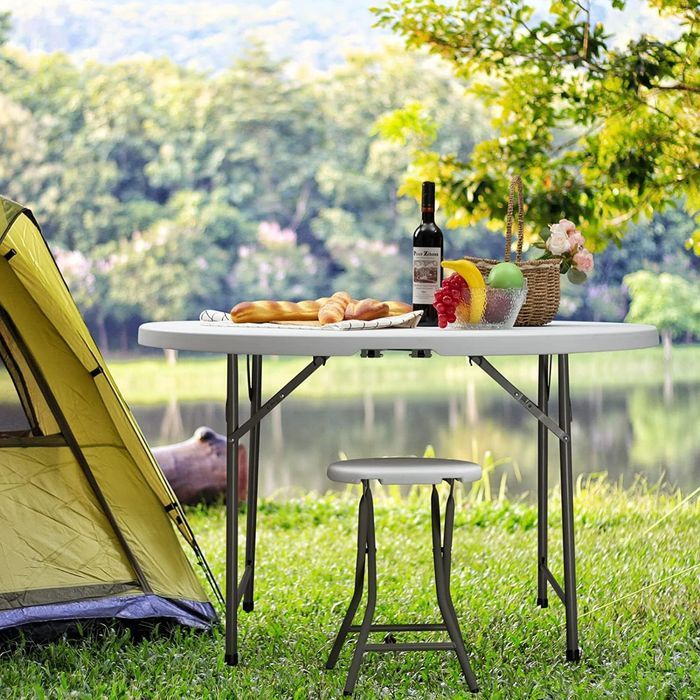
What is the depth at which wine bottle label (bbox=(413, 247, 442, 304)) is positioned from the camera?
3.14 meters

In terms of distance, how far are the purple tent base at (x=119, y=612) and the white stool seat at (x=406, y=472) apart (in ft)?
2.68

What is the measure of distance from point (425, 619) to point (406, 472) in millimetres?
1112

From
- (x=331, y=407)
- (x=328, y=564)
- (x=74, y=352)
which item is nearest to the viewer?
(x=74, y=352)

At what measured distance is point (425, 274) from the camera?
318 centimetres

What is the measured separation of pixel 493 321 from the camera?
9.73 ft

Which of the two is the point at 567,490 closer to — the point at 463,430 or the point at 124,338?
the point at 463,430

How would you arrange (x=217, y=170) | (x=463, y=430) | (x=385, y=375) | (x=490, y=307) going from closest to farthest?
1. (x=490, y=307)
2. (x=463, y=430)
3. (x=217, y=170)
4. (x=385, y=375)

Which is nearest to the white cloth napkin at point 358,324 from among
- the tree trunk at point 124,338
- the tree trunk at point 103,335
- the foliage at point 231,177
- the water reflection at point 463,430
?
the water reflection at point 463,430

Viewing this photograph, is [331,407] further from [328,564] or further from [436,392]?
[328,564]

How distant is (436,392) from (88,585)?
13.9 metres

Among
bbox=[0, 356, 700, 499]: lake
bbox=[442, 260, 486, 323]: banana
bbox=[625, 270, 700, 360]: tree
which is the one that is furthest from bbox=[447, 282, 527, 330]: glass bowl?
bbox=[625, 270, 700, 360]: tree

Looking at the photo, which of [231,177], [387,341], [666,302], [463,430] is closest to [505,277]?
[387,341]

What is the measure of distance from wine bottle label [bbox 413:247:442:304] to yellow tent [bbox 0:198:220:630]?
0.87 metres

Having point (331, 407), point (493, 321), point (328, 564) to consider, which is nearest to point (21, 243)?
point (493, 321)
